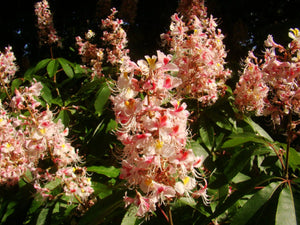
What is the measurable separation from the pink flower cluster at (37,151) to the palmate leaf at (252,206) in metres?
0.85

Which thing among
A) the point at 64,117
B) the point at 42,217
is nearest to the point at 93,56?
the point at 64,117

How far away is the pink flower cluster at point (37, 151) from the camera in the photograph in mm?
1419

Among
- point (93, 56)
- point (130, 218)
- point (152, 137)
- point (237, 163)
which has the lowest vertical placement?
point (130, 218)

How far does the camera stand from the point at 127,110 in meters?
1.04

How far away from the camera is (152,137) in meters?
1.00

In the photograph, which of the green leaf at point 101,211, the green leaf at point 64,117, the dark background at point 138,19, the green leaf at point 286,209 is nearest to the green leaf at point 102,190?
the green leaf at point 101,211

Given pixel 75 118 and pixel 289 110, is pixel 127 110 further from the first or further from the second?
pixel 75 118

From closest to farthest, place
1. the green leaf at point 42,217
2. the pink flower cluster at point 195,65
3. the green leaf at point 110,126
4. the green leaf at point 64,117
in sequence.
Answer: the green leaf at point 42,217 → the pink flower cluster at point 195,65 → the green leaf at point 110,126 → the green leaf at point 64,117

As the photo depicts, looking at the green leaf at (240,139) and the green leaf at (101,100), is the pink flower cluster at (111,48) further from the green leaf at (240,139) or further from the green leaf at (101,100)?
the green leaf at (240,139)

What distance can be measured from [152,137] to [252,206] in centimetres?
54

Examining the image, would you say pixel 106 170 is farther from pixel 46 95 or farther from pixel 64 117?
pixel 46 95

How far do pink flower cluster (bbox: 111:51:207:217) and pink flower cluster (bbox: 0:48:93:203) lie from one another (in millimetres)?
551

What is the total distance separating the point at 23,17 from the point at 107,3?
2.52m

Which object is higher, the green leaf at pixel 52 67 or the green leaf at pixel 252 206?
the green leaf at pixel 52 67
